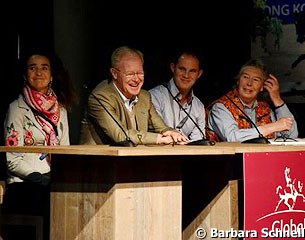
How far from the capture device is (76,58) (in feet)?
27.7

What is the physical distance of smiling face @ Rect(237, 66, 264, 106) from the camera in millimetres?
7184

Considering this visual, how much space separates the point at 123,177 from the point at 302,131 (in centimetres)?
344

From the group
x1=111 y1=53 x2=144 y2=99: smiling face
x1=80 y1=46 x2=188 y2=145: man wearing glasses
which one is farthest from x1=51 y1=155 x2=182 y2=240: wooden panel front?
x1=111 y1=53 x2=144 y2=99: smiling face

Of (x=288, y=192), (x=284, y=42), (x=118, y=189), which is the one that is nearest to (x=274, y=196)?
(x=288, y=192)

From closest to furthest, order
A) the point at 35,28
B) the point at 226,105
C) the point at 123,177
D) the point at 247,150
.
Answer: the point at 123,177 → the point at 247,150 → the point at 226,105 → the point at 35,28

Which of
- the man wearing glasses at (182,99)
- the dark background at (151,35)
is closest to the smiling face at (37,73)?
the man wearing glasses at (182,99)

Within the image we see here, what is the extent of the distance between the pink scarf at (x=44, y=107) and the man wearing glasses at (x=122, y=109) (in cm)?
36

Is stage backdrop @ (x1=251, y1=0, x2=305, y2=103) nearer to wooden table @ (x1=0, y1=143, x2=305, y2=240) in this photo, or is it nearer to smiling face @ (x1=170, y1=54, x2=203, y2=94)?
smiling face @ (x1=170, y1=54, x2=203, y2=94)

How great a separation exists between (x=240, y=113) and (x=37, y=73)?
148cm

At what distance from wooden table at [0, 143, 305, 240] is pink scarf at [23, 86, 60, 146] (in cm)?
126

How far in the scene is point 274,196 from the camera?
18.4 feet

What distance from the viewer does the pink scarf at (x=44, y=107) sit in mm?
6461

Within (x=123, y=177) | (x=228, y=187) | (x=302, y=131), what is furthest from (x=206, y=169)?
(x=302, y=131)

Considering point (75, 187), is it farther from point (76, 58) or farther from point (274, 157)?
point (76, 58)
